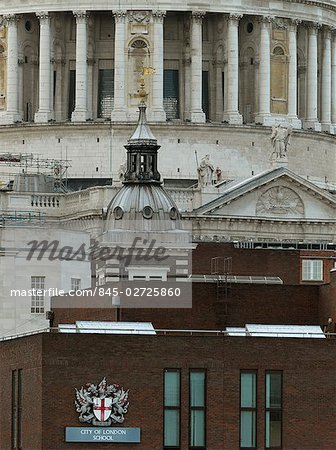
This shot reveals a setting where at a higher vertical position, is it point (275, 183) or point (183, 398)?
point (275, 183)

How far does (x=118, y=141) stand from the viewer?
180 m

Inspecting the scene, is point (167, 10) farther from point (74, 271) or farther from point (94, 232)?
point (74, 271)

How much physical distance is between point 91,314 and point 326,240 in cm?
5184

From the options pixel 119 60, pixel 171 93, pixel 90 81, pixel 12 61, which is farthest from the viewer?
pixel 171 93

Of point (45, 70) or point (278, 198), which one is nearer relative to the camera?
point (278, 198)

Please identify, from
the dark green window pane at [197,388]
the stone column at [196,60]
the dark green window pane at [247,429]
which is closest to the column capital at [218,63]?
the stone column at [196,60]

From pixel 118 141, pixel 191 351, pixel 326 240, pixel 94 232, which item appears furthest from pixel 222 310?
pixel 118 141

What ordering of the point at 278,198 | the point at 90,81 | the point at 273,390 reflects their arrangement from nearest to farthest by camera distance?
the point at 273,390 < the point at 278,198 < the point at 90,81

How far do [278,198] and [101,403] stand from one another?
69.5 m

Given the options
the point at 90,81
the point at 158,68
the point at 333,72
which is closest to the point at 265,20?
the point at 158,68

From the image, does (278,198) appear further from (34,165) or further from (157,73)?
(34,165)

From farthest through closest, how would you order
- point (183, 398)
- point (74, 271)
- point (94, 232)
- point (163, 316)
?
point (94, 232), point (74, 271), point (163, 316), point (183, 398)

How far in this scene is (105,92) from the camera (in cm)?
18425

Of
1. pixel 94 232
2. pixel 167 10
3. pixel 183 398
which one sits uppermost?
pixel 167 10
